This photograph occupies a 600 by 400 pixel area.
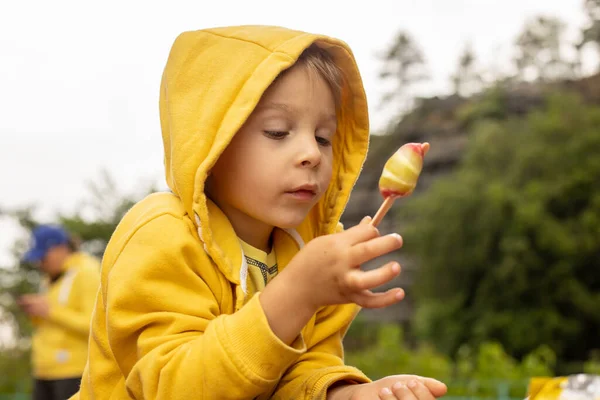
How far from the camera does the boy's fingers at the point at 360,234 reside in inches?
52.1

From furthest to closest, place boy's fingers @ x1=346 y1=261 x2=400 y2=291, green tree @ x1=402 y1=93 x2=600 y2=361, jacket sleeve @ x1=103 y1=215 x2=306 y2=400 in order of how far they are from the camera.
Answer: green tree @ x1=402 y1=93 x2=600 y2=361, jacket sleeve @ x1=103 y1=215 x2=306 y2=400, boy's fingers @ x1=346 y1=261 x2=400 y2=291

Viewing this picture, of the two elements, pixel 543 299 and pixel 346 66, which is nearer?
pixel 346 66

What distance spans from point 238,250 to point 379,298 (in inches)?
19.0

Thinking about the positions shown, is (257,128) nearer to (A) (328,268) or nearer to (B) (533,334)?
(A) (328,268)

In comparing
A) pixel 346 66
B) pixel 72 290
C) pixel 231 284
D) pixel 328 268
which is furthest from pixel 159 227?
pixel 72 290

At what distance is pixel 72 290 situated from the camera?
16.7 ft

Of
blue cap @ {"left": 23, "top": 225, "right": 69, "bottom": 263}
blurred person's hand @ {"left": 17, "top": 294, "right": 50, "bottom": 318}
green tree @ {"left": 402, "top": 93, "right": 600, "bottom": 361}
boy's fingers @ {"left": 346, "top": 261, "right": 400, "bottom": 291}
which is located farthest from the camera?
green tree @ {"left": 402, "top": 93, "right": 600, "bottom": 361}

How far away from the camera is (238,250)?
1.72 metres

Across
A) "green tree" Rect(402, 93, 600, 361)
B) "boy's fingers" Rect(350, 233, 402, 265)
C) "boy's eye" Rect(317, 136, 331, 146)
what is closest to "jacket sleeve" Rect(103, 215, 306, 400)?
"boy's fingers" Rect(350, 233, 402, 265)

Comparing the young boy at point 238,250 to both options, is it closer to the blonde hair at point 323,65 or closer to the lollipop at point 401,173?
the blonde hair at point 323,65

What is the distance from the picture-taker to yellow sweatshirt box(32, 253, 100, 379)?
5008mm

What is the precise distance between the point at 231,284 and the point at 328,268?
0.39 metres

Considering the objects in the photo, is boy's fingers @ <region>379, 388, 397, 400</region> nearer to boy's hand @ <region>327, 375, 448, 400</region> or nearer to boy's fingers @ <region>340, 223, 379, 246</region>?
boy's hand @ <region>327, 375, 448, 400</region>

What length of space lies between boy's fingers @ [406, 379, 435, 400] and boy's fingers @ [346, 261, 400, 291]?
0.24m
